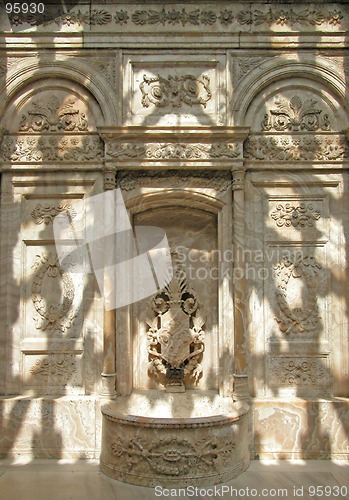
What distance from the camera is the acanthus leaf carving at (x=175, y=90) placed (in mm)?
5172

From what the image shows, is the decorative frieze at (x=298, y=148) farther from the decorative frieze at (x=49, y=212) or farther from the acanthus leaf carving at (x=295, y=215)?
the decorative frieze at (x=49, y=212)

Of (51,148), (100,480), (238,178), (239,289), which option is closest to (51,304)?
(51,148)

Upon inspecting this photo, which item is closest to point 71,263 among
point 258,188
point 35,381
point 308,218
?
point 35,381

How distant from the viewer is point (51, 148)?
5.16m

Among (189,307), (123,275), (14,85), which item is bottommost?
(189,307)

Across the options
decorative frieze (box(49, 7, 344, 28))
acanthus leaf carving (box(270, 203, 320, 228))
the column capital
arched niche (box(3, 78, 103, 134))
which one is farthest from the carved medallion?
Result: decorative frieze (box(49, 7, 344, 28))

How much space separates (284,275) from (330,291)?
497mm

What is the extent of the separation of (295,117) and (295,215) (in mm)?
1024

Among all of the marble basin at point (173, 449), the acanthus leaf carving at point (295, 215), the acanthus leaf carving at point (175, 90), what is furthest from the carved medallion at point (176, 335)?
the acanthus leaf carving at point (175, 90)

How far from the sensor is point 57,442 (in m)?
4.94

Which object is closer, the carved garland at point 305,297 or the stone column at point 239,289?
the stone column at point 239,289

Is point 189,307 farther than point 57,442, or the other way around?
point 189,307

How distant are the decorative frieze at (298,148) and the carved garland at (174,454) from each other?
2.82 metres

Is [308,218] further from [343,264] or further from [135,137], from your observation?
[135,137]
